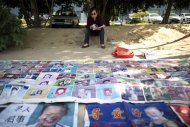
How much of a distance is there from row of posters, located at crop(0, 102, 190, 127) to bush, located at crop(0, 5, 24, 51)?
4343 mm

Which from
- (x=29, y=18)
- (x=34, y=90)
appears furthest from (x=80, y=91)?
(x=29, y=18)

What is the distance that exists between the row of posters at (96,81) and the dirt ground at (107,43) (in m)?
1.41

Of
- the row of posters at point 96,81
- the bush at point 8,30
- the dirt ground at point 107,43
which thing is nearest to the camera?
the row of posters at point 96,81

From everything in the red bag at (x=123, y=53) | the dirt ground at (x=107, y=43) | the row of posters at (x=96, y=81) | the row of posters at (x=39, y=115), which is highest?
the row of posters at (x=39, y=115)

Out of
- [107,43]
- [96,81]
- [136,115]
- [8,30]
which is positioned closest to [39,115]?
[136,115]

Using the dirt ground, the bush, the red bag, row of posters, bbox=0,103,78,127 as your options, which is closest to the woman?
the dirt ground

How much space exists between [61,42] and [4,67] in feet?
11.2

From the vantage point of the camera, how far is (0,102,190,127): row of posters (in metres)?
2.81

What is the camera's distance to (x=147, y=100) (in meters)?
3.39

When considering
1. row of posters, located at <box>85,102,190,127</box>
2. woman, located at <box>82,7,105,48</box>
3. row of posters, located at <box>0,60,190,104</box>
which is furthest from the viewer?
woman, located at <box>82,7,105,48</box>

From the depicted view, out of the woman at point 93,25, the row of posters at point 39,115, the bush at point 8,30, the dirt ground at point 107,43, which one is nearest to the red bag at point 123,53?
the dirt ground at point 107,43

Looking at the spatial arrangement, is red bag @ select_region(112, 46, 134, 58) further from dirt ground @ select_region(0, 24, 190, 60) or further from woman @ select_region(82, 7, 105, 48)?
woman @ select_region(82, 7, 105, 48)

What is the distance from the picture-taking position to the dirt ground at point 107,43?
269 inches

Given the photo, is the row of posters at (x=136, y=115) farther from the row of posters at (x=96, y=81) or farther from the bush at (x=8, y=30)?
the bush at (x=8, y=30)
